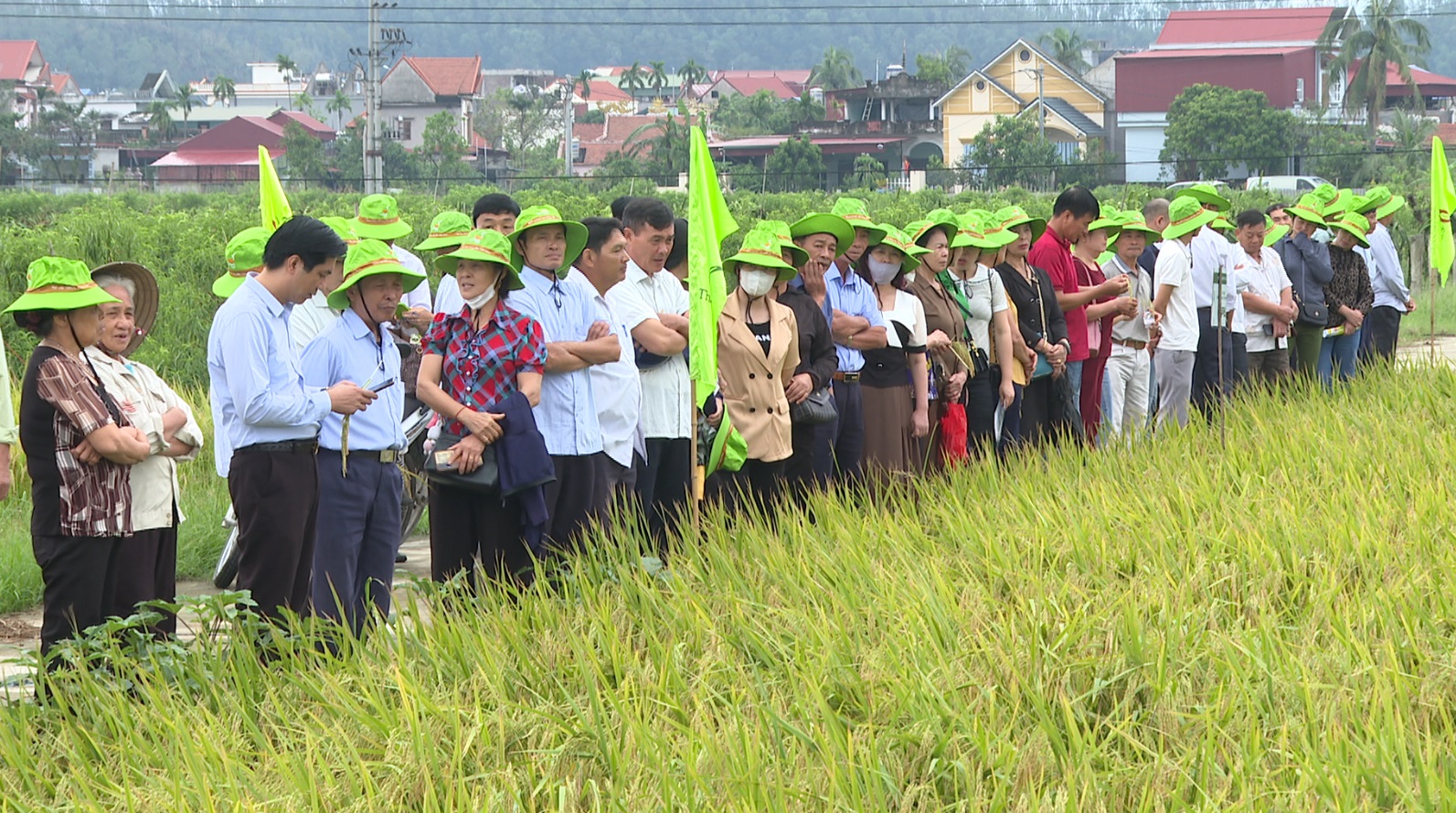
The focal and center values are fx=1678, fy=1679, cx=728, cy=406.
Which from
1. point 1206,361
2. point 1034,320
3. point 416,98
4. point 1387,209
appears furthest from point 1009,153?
point 416,98

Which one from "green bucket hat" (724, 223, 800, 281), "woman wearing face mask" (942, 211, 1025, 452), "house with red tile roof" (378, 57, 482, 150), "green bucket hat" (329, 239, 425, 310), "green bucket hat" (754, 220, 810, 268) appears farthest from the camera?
"house with red tile roof" (378, 57, 482, 150)

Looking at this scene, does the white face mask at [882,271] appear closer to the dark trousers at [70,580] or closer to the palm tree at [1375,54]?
the dark trousers at [70,580]

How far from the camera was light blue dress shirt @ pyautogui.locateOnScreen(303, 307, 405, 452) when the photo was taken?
5.19 meters

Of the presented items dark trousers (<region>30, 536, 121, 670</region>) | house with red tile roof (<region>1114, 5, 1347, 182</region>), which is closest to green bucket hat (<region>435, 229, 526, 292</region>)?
dark trousers (<region>30, 536, 121, 670</region>)

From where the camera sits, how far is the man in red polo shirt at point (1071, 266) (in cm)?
854

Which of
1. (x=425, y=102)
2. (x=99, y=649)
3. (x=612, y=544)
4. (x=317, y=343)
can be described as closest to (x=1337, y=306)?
(x=612, y=544)

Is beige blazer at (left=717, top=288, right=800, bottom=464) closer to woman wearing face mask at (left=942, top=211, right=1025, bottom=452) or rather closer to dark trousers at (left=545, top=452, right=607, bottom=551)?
dark trousers at (left=545, top=452, right=607, bottom=551)

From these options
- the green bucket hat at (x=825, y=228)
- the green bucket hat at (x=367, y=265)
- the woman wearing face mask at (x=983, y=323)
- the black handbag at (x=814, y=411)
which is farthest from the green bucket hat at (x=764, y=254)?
the woman wearing face mask at (x=983, y=323)

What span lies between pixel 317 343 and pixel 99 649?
119 centimetres

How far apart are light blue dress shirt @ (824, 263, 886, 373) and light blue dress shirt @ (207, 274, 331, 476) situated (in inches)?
108

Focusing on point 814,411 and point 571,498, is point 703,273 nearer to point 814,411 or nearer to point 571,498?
point 571,498

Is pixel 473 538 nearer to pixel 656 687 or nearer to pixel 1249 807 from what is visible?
pixel 656 687

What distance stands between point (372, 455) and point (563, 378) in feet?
2.56

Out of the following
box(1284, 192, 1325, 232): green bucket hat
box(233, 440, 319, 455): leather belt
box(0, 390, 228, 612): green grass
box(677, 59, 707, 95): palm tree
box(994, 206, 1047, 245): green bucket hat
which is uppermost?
box(677, 59, 707, 95): palm tree
